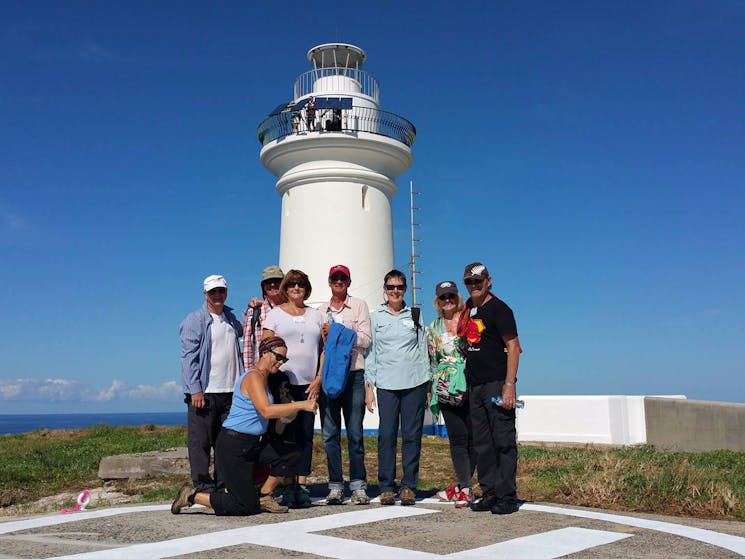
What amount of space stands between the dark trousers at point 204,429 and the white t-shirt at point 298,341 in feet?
2.00

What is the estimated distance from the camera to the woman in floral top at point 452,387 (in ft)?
17.9

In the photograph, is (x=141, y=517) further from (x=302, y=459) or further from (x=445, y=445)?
(x=445, y=445)

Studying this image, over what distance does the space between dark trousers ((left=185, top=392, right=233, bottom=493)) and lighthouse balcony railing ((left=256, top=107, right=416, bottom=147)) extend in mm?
9666

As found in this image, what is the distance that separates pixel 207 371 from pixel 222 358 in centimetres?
16

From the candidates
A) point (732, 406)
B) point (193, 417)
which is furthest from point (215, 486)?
point (732, 406)

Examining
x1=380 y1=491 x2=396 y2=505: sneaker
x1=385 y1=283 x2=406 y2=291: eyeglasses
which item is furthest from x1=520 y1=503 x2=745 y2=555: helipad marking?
x1=385 y1=283 x2=406 y2=291: eyeglasses

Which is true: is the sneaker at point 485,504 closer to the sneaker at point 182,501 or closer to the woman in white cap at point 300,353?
the woman in white cap at point 300,353

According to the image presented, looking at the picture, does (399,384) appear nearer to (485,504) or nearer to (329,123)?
(485,504)

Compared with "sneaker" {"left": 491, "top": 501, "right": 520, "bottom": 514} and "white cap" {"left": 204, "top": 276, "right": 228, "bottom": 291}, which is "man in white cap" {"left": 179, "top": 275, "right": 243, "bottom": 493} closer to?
"white cap" {"left": 204, "top": 276, "right": 228, "bottom": 291}

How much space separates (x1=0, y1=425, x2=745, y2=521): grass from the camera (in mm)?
5582

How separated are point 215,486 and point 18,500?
3.49 metres

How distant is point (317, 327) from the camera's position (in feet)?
18.4

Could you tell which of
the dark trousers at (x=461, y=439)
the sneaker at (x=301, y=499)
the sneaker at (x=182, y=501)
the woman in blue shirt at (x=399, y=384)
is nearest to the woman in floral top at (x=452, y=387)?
the dark trousers at (x=461, y=439)

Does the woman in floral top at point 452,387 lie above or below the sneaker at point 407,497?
above
